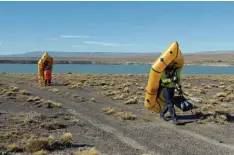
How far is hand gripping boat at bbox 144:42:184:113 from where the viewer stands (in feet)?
46.1

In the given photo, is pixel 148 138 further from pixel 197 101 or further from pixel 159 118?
pixel 197 101

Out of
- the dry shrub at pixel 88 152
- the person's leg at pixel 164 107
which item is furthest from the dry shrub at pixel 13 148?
the person's leg at pixel 164 107

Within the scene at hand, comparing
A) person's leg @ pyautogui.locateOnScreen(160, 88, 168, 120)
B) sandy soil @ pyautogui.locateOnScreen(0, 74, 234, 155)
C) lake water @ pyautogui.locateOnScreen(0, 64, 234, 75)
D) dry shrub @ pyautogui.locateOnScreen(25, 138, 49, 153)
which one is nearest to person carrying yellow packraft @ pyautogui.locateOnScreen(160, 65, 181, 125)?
person's leg @ pyautogui.locateOnScreen(160, 88, 168, 120)

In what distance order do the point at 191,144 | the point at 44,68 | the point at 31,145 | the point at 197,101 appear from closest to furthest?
the point at 31,145 → the point at 191,144 → the point at 197,101 → the point at 44,68

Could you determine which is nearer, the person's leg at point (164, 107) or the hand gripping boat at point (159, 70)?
the person's leg at point (164, 107)

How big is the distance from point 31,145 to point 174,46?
7.22 meters

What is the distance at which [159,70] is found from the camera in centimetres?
1403

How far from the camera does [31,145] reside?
946cm

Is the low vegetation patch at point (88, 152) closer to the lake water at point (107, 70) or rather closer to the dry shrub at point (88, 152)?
the dry shrub at point (88, 152)

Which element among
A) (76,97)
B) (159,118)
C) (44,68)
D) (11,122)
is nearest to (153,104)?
(159,118)

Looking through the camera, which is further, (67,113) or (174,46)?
(67,113)

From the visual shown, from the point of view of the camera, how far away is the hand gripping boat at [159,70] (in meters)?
14.1

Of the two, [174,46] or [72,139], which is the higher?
[174,46]

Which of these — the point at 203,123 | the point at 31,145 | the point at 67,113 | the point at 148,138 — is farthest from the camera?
the point at 67,113
